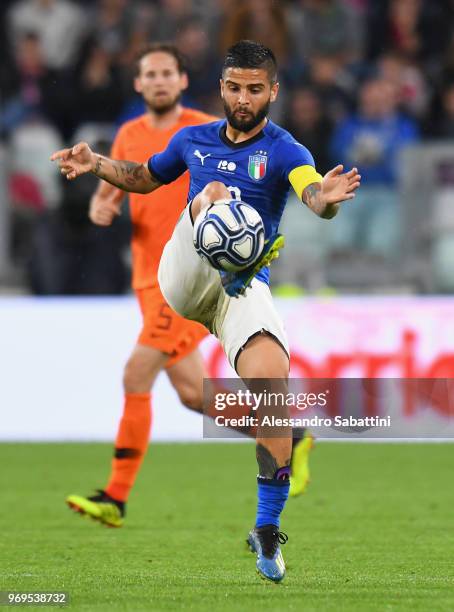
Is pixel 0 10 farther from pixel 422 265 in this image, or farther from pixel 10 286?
pixel 422 265

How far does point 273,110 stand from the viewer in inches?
535

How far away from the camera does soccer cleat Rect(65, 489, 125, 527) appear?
731cm

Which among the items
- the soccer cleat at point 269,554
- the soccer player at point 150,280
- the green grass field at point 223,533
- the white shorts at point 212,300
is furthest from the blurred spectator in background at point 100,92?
the soccer cleat at point 269,554

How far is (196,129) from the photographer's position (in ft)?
20.1

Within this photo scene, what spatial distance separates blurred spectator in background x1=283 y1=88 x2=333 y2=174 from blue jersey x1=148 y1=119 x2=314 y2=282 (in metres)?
7.09

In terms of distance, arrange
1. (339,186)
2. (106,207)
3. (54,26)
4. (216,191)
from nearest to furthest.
→ (339,186), (216,191), (106,207), (54,26)

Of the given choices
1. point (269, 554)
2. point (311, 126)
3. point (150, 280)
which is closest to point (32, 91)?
point (311, 126)

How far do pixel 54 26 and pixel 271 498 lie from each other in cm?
1005

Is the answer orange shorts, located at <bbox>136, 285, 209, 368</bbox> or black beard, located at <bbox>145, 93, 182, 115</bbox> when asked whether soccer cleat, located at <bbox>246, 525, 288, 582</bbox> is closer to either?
orange shorts, located at <bbox>136, 285, 209, 368</bbox>

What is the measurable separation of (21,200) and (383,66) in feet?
12.6

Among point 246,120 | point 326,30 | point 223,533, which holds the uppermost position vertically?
point 326,30

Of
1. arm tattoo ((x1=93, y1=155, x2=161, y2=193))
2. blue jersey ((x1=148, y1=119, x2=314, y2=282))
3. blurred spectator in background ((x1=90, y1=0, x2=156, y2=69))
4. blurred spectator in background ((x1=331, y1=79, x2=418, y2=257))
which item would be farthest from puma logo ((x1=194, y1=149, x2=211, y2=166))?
blurred spectator in background ((x1=90, y1=0, x2=156, y2=69))

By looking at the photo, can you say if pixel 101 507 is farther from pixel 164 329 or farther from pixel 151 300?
pixel 151 300

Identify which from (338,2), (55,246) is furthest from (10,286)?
(338,2)
